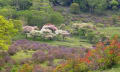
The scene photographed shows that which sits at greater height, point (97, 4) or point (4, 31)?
point (97, 4)

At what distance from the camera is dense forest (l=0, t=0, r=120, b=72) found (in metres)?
18.5

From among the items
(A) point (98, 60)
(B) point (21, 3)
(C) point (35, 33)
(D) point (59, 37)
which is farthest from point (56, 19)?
(A) point (98, 60)

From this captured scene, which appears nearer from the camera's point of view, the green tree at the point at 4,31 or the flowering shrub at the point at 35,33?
the green tree at the point at 4,31

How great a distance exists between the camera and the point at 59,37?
36500 mm

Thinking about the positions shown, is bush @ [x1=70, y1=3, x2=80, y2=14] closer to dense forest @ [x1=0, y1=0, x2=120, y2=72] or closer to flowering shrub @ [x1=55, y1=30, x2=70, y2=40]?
dense forest @ [x1=0, y1=0, x2=120, y2=72]

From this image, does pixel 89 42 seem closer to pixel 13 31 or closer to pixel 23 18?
pixel 23 18

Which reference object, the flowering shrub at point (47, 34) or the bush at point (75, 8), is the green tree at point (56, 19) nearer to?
the flowering shrub at point (47, 34)

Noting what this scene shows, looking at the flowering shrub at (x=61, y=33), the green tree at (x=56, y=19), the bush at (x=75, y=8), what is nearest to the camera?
the flowering shrub at (x=61, y=33)

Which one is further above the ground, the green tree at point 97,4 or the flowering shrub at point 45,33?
the green tree at point 97,4

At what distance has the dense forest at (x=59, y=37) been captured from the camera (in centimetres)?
1853

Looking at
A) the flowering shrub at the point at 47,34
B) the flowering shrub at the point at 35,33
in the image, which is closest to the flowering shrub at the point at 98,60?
the flowering shrub at the point at 47,34

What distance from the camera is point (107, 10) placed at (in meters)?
56.4

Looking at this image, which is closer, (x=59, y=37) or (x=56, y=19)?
(x=59, y=37)

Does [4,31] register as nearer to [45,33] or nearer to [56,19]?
[45,33]
